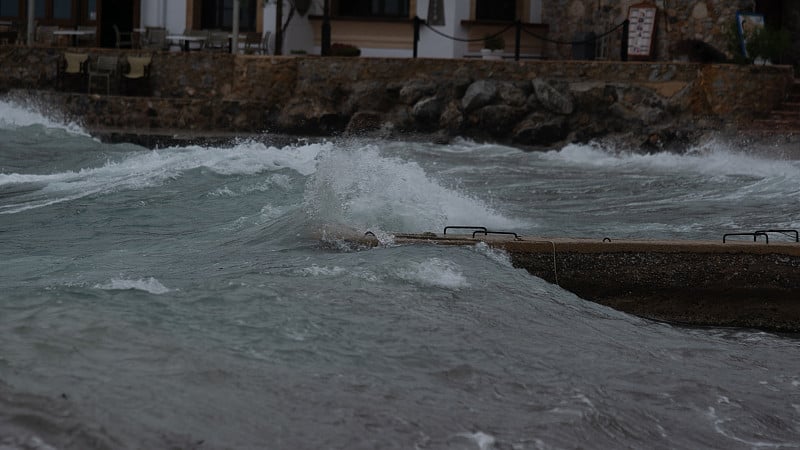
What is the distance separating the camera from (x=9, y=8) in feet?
88.1

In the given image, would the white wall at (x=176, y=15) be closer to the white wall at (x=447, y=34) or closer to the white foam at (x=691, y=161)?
the white wall at (x=447, y=34)

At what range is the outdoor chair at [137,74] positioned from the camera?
78.0 ft

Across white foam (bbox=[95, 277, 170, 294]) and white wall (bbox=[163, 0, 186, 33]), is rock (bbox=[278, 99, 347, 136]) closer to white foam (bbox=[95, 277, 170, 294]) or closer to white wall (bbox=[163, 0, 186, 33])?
white wall (bbox=[163, 0, 186, 33])

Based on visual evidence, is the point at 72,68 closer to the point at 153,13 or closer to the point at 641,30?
the point at 153,13

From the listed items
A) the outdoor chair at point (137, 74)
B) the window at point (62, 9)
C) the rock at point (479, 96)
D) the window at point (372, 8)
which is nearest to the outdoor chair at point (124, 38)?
the window at point (62, 9)

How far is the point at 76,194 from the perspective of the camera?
45.7ft

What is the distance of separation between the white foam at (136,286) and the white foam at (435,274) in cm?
152

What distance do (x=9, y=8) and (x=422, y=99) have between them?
10.3 metres

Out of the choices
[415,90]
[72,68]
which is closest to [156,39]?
[72,68]

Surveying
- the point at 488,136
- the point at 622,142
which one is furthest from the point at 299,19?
the point at 622,142

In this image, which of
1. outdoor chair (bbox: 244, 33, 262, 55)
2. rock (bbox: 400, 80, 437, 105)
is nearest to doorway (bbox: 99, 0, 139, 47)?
outdoor chair (bbox: 244, 33, 262, 55)

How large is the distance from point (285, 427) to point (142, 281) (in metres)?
2.76

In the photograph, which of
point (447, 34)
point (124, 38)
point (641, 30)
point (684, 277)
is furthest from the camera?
point (124, 38)

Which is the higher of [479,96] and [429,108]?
[479,96]
